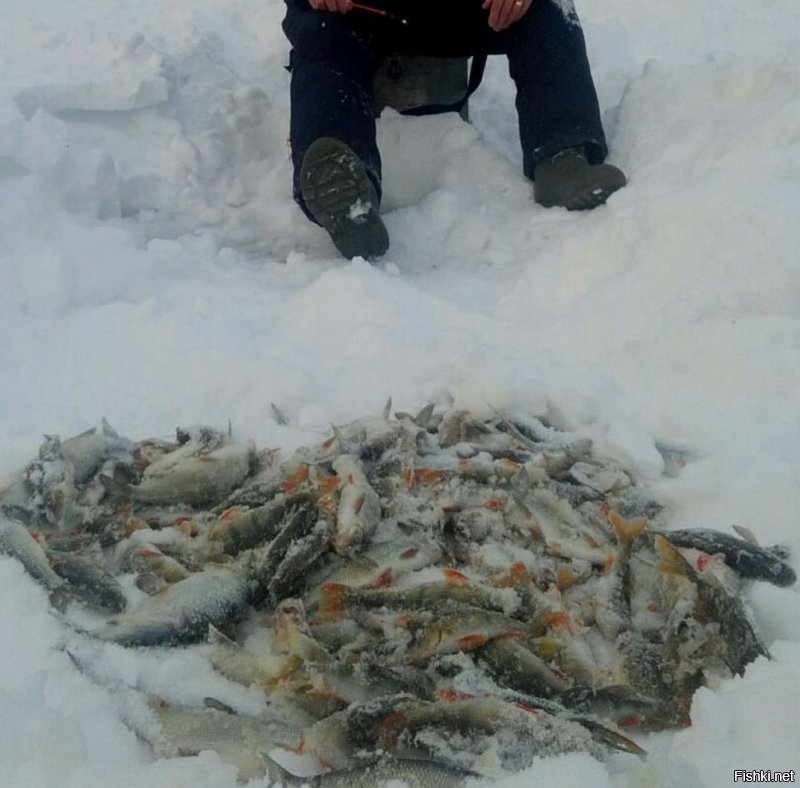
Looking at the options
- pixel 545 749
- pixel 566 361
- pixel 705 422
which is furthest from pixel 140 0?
pixel 545 749

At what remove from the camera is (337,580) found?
2.21 metres

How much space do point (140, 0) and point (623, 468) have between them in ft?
15.6

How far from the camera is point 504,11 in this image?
4.07m

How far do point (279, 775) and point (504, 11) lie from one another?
3.47 m

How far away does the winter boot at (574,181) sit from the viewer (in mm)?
3947

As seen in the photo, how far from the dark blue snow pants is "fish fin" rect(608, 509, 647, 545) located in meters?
2.18

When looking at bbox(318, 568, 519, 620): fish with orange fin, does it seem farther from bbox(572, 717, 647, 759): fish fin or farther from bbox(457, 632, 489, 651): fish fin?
bbox(572, 717, 647, 759): fish fin

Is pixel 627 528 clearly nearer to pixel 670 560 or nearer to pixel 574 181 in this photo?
pixel 670 560

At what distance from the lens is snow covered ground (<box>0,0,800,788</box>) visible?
6.39 ft

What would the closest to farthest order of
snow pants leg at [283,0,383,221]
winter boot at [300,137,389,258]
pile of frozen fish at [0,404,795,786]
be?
1. pile of frozen fish at [0,404,795,786]
2. winter boot at [300,137,389,258]
3. snow pants leg at [283,0,383,221]

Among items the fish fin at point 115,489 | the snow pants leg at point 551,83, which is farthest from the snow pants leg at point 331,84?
the fish fin at point 115,489

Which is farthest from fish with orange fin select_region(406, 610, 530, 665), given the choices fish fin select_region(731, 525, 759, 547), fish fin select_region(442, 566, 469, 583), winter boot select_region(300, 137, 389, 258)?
winter boot select_region(300, 137, 389, 258)

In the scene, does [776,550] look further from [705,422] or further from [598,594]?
[705,422]

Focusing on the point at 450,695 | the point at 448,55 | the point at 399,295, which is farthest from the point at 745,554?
the point at 448,55
